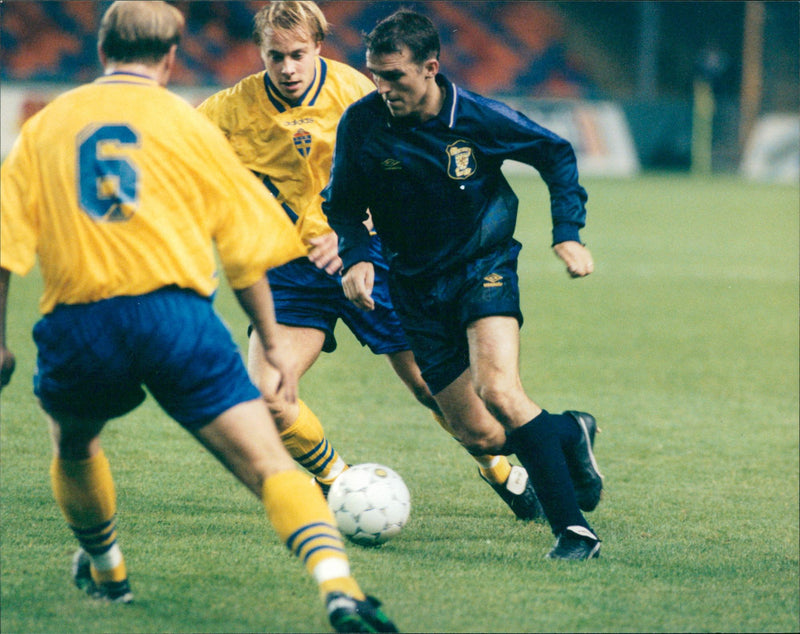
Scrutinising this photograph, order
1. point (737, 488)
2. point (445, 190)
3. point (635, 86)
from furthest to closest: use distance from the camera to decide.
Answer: point (635, 86), point (737, 488), point (445, 190)

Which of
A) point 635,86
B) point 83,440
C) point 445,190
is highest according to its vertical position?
→ point 445,190

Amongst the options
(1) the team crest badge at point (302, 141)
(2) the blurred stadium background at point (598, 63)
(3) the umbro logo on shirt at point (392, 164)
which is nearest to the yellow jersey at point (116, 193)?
(3) the umbro logo on shirt at point (392, 164)

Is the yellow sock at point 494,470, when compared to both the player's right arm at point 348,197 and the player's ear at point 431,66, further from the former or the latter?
the player's ear at point 431,66

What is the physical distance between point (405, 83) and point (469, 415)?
4.15ft

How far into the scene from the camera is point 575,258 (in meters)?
4.11

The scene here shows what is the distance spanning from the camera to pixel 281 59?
469 cm

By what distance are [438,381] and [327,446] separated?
28.6 inches

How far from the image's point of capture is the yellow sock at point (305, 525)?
3.07 metres

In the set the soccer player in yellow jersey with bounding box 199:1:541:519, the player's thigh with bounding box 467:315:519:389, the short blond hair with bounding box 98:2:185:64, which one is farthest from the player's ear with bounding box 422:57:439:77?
the short blond hair with bounding box 98:2:185:64

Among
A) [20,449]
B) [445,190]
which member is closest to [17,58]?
[20,449]

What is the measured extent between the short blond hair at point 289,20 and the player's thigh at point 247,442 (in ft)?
6.58

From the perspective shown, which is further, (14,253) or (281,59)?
(281,59)

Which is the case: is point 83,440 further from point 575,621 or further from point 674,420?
point 674,420

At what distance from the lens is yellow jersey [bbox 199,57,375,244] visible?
4.87 meters
